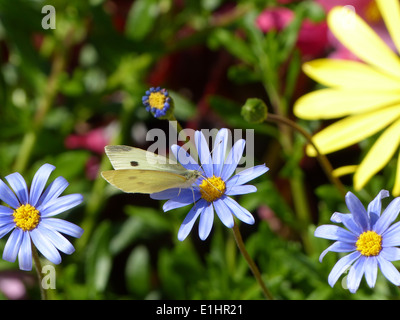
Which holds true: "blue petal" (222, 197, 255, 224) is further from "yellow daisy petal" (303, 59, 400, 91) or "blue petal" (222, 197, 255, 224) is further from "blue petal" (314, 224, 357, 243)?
"yellow daisy petal" (303, 59, 400, 91)

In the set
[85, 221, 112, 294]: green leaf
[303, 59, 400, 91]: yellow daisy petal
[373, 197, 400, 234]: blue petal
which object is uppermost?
[303, 59, 400, 91]: yellow daisy petal

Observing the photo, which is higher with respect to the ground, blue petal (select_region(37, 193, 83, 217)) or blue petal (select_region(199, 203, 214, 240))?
blue petal (select_region(37, 193, 83, 217))

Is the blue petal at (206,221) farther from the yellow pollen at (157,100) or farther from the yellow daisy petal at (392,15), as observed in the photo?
the yellow daisy petal at (392,15)

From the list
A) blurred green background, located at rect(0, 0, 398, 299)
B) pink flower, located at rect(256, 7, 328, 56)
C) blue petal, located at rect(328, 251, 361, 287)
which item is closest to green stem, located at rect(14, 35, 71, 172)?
blurred green background, located at rect(0, 0, 398, 299)

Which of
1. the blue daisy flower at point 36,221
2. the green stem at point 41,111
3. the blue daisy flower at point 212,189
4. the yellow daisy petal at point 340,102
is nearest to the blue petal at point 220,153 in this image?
the blue daisy flower at point 212,189

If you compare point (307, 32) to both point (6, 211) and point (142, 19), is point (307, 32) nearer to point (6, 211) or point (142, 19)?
point (142, 19)
